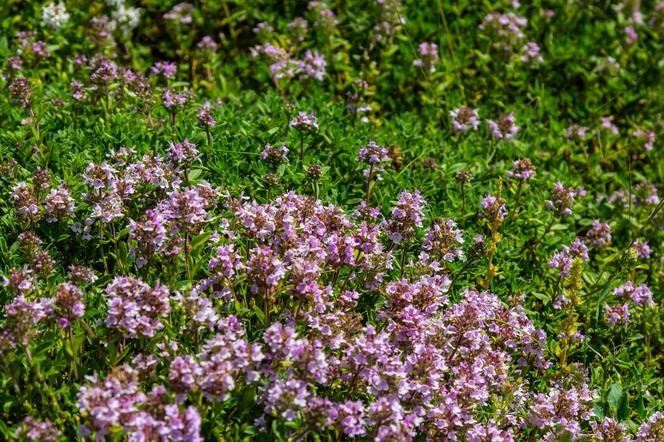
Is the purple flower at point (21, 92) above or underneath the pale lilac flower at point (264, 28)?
underneath

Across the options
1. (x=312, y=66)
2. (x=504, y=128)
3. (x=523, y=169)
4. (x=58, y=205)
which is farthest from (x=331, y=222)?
(x=312, y=66)

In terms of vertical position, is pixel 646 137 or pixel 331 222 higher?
pixel 646 137

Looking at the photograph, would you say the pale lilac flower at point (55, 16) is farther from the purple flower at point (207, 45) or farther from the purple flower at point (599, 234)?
the purple flower at point (599, 234)

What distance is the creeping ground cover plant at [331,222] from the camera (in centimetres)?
350

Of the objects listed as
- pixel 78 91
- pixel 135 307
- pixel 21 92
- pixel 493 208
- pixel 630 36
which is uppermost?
pixel 630 36

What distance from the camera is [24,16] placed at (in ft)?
22.6

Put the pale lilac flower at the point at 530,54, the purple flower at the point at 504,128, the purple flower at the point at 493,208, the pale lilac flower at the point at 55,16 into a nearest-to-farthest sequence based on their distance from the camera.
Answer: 1. the purple flower at the point at 493,208
2. the purple flower at the point at 504,128
3. the pale lilac flower at the point at 55,16
4. the pale lilac flower at the point at 530,54

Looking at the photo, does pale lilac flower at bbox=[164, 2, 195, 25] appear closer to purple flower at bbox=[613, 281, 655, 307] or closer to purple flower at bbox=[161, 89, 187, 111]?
purple flower at bbox=[161, 89, 187, 111]

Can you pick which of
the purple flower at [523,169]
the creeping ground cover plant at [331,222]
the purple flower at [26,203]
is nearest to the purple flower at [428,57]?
the creeping ground cover plant at [331,222]

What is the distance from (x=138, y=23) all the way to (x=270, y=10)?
1.31 m

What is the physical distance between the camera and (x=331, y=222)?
4254 millimetres

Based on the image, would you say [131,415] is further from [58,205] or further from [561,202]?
[561,202]

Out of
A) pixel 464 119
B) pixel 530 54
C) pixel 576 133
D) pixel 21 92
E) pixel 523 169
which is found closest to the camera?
pixel 21 92

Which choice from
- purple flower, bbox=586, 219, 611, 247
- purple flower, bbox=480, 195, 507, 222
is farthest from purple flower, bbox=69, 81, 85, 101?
purple flower, bbox=586, 219, 611, 247
